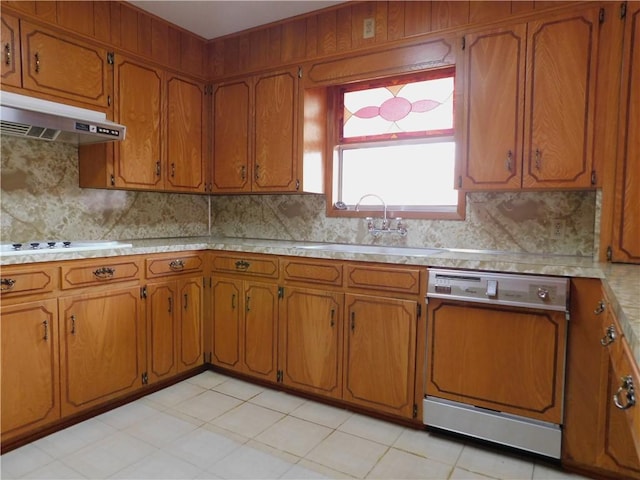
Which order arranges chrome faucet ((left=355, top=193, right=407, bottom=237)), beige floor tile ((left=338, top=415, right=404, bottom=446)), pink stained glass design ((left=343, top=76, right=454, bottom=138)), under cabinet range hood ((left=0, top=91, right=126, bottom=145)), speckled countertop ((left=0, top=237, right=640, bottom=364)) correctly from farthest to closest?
1. chrome faucet ((left=355, top=193, right=407, bottom=237))
2. pink stained glass design ((left=343, top=76, right=454, bottom=138))
3. beige floor tile ((left=338, top=415, right=404, bottom=446))
4. under cabinet range hood ((left=0, top=91, right=126, bottom=145))
5. speckled countertop ((left=0, top=237, right=640, bottom=364))

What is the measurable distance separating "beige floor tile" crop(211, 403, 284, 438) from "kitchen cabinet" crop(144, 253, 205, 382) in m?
0.62

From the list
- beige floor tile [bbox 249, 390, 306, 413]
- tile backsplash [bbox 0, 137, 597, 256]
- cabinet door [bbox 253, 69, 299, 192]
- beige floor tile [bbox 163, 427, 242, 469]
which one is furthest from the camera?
cabinet door [bbox 253, 69, 299, 192]

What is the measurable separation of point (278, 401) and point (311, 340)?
46 cm

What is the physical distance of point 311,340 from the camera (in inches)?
105

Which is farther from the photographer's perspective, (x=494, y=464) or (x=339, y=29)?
(x=339, y=29)

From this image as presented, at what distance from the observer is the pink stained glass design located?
2830 millimetres

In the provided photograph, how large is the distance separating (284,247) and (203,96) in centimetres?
160

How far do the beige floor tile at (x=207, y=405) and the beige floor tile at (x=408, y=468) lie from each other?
1.03 meters

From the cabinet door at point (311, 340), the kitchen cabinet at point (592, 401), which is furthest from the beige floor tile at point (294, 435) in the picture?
the kitchen cabinet at point (592, 401)

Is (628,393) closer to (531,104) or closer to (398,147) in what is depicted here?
(531,104)

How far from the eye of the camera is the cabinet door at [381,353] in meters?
2.33

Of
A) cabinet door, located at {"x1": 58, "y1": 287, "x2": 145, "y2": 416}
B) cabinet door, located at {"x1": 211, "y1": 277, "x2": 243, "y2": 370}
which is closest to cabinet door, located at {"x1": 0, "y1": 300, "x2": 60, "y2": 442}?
cabinet door, located at {"x1": 58, "y1": 287, "x2": 145, "y2": 416}

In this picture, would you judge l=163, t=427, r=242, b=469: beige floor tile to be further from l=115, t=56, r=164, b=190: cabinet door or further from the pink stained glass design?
the pink stained glass design

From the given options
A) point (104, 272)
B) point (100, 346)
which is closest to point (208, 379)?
point (100, 346)
